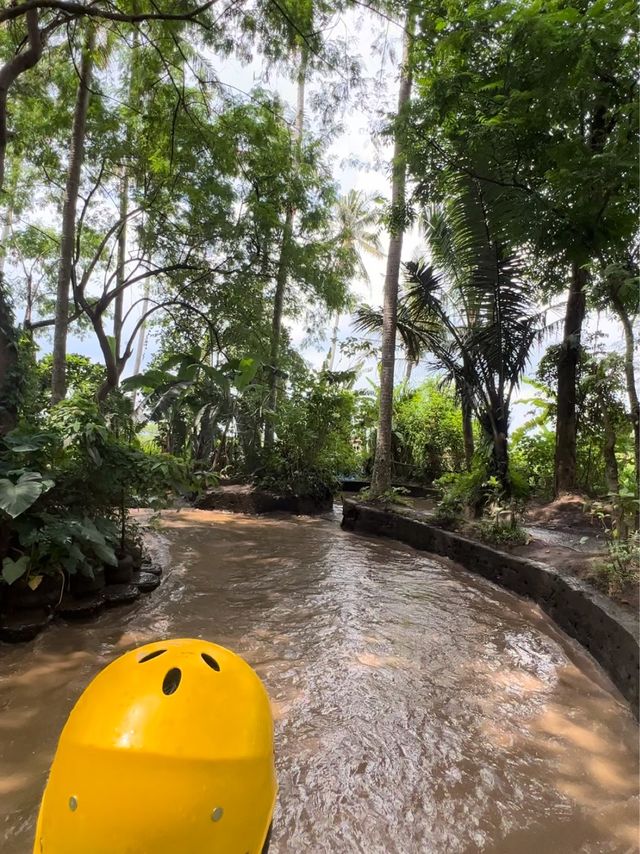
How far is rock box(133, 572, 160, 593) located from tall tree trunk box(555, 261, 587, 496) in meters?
6.45

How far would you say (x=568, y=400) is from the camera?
7.78m

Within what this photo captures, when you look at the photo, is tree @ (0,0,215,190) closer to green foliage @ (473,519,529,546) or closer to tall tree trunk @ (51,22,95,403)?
tall tree trunk @ (51,22,95,403)

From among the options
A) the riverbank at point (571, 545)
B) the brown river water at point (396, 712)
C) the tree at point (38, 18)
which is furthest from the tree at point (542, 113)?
the brown river water at point (396, 712)

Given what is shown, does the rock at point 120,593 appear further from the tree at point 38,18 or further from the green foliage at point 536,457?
the green foliage at point 536,457

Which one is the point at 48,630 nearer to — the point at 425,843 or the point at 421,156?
the point at 425,843

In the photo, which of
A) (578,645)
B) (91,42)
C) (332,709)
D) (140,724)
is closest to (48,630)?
(332,709)

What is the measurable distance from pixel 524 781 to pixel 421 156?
6204mm

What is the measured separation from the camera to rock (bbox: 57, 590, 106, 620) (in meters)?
3.68

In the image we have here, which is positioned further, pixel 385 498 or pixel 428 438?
pixel 428 438

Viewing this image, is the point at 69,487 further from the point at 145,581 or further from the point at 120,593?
the point at 145,581

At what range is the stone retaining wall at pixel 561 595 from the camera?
286cm

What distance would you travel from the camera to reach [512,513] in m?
5.61

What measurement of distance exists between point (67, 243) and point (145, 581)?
17.7 ft

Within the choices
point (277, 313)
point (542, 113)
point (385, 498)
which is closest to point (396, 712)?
point (542, 113)
